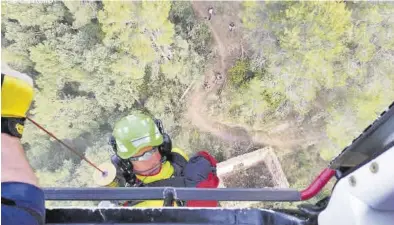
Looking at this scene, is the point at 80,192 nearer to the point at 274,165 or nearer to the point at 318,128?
the point at 274,165

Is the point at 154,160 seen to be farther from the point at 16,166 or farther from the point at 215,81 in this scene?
the point at 215,81

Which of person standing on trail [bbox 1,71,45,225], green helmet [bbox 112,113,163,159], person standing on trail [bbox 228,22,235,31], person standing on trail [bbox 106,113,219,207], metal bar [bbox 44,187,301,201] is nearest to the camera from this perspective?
person standing on trail [bbox 1,71,45,225]

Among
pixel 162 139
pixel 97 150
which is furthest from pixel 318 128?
pixel 162 139

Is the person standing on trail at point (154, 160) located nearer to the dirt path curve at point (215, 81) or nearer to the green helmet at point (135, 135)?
the green helmet at point (135, 135)

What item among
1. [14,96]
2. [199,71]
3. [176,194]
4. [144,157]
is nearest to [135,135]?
[144,157]

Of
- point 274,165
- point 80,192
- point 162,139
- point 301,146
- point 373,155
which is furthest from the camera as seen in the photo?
point 301,146

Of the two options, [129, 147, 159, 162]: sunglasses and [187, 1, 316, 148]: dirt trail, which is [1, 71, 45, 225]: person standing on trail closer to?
[129, 147, 159, 162]: sunglasses

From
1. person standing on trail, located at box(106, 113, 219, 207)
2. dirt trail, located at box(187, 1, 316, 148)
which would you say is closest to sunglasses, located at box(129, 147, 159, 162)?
person standing on trail, located at box(106, 113, 219, 207)
